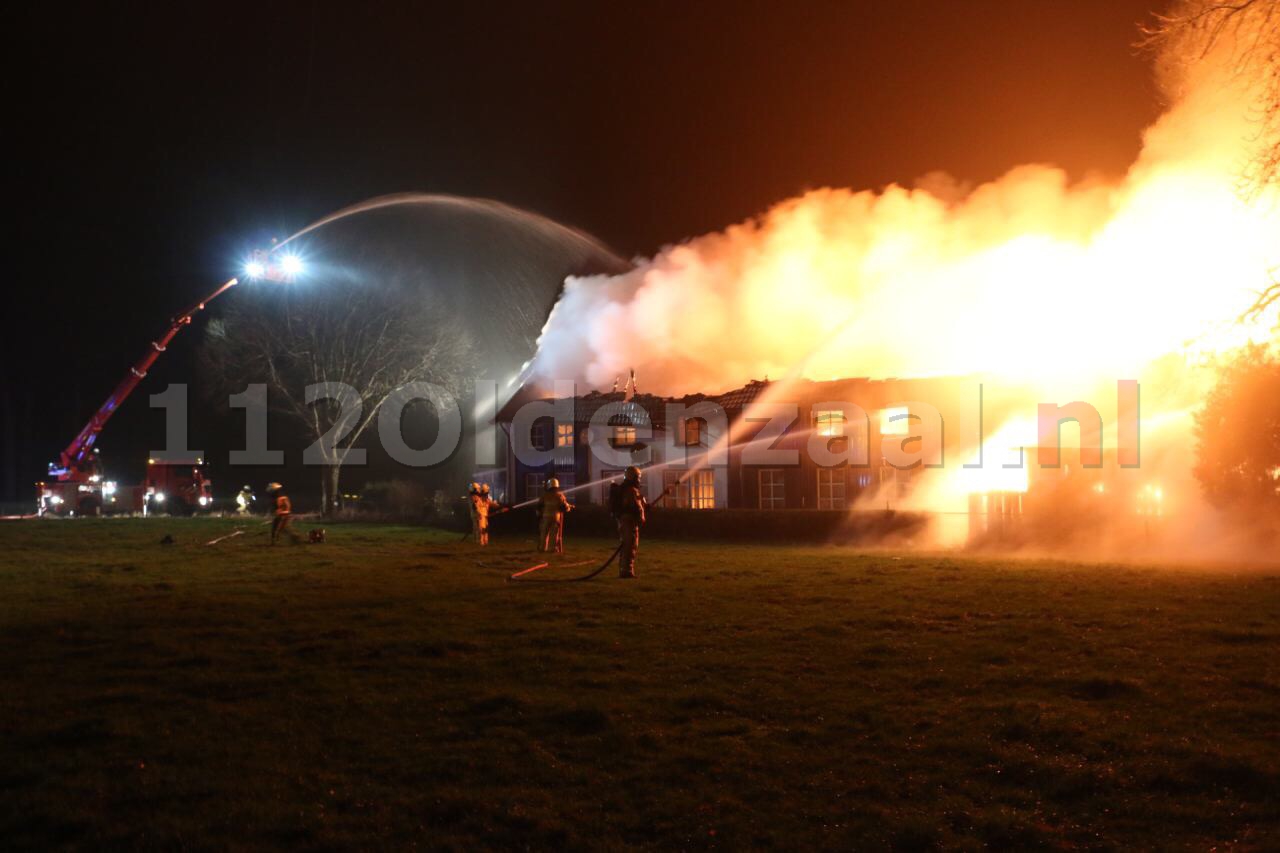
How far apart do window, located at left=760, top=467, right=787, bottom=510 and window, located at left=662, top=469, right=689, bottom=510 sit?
11.4ft

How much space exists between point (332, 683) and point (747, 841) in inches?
209

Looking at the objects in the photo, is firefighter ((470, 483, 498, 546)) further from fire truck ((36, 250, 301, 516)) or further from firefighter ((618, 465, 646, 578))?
fire truck ((36, 250, 301, 516))

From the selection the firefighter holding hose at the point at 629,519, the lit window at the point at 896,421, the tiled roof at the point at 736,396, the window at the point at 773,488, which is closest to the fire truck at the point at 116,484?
the tiled roof at the point at 736,396

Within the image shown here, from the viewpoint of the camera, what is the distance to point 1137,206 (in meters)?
28.8

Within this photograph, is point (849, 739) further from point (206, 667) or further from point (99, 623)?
point (99, 623)

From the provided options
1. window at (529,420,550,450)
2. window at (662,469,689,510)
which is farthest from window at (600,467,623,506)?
window at (529,420,550,450)

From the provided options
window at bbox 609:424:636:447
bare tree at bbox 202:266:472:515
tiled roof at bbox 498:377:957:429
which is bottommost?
window at bbox 609:424:636:447

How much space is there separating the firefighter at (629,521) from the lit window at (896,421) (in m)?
17.9

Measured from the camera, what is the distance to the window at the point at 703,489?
38156 millimetres

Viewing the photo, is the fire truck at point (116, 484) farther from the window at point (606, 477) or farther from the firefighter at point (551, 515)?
the firefighter at point (551, 515)

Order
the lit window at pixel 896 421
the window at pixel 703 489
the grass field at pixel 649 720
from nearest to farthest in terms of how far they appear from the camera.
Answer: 1. the grass field at pixel 649 720
2. the lit window at pixel 896 421
3. the window at pixel 703 489

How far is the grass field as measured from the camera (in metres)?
5.90

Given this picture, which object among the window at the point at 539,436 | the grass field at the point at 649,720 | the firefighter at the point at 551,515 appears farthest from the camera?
the window at the point at 539,436

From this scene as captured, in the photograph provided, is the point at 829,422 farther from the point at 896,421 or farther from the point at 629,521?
the point at 629,521
